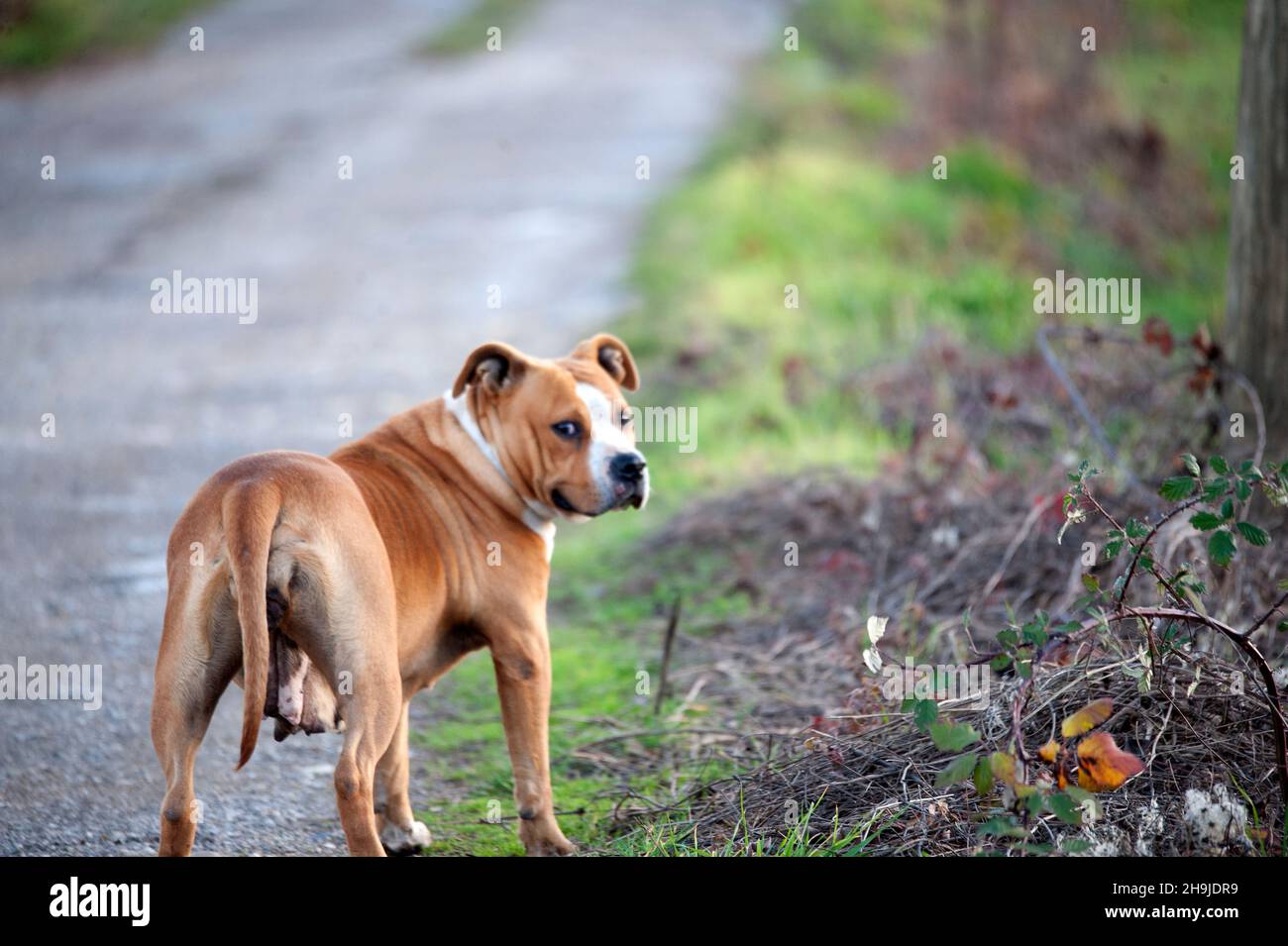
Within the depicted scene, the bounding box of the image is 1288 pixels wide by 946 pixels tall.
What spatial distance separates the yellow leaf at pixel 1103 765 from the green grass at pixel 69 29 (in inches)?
671

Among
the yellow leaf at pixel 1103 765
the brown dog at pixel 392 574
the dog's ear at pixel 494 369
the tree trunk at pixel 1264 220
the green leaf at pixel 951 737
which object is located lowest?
the yellow leaf at pixel 1103 765

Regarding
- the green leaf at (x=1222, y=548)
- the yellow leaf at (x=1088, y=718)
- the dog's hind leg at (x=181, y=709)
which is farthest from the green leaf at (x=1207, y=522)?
the dog's hind leg at (x=181, y=709)

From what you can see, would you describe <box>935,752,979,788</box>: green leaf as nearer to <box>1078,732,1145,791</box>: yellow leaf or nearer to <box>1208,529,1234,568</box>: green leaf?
<box>1078,732,1145,791</box>: yellow leaf

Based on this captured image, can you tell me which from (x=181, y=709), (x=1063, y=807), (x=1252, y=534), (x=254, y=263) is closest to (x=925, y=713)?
(x=1063, y=807)

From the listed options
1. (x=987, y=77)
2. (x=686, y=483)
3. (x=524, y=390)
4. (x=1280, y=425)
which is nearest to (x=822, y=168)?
(x=987, y=77)

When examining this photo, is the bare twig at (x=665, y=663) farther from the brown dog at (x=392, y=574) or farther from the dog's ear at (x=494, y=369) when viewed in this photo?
the dog's ear at (x=494, y=369)

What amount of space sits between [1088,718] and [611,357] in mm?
2240

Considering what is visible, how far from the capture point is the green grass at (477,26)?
66.8ft

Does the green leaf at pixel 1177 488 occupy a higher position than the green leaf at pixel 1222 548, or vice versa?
the green leaf at pixel 1177 488

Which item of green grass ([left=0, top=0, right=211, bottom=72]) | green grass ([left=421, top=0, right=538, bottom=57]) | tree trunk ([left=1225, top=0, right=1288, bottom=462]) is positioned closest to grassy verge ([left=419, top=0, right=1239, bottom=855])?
tree trunk ([left=1225, top=0, right=1288, bottom=462])

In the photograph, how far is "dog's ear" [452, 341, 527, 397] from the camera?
496cm

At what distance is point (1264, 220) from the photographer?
662cm

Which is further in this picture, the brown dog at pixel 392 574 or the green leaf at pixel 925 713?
the brown dog at pixel 392 574

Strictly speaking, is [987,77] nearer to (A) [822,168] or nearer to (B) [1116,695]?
(A) [822,168]
